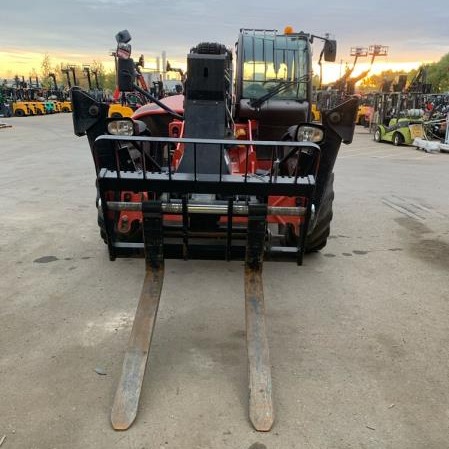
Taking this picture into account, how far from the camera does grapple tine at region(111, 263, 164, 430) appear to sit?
2.48 meters

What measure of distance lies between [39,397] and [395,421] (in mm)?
2068

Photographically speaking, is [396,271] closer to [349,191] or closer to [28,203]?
[349,191]

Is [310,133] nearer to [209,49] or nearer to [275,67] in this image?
[209,49]

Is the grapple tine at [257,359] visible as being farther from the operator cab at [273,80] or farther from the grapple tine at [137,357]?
the operator cab at [273,80]

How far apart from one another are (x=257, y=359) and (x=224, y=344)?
19.9 inches

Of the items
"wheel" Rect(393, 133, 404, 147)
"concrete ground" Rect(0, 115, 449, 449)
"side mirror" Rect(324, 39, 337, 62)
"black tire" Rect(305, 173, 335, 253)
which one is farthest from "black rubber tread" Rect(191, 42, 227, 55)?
"wheel" Rect(393, 133, 404, 147)

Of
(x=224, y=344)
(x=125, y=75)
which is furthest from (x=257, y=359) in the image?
(x=125, y=75)

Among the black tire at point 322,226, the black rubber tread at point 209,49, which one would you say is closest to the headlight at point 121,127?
the black rubber tread at point 209,49

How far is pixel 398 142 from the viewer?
16.8 metres

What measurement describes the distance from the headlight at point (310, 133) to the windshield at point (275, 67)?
5.74 feet

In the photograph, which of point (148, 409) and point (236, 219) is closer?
point (148, 409)

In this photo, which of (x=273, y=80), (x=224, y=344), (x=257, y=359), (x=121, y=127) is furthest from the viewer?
(x=273, y=80)

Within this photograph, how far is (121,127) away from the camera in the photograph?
3.71 m

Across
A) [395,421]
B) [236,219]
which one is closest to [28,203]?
[236,219]
